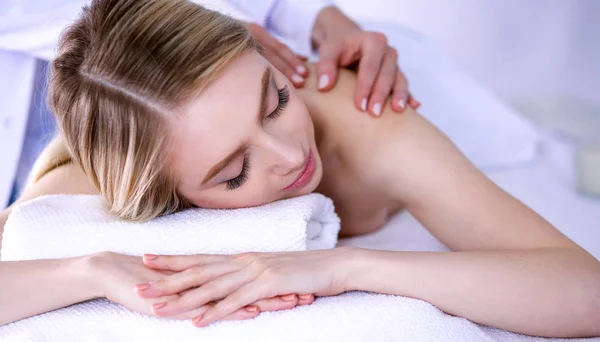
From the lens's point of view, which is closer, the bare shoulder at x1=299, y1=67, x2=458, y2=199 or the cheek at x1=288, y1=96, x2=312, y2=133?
the cheek at x1=288, y1=96, x2=312, y2=133

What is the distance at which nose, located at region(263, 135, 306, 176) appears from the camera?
3.95ft

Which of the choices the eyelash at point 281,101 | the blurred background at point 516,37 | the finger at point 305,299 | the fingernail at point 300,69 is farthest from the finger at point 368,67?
the blurred background at point 516,37

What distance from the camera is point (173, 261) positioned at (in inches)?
43.8

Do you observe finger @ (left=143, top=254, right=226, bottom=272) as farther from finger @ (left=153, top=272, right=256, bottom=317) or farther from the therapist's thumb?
the therapist's thumb

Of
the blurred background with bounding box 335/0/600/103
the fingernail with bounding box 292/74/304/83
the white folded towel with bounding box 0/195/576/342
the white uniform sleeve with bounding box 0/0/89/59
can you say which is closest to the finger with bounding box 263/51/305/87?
the fingernail with bounding box 292/74/304/83

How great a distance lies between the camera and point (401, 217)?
167cm

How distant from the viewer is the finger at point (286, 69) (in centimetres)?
153

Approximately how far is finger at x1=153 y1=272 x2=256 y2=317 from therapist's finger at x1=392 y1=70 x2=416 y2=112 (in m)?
0.53

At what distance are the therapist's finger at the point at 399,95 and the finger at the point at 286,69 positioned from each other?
0.20 meters

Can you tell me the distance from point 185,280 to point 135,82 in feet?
1.11

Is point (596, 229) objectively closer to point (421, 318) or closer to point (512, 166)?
point (512, 166)

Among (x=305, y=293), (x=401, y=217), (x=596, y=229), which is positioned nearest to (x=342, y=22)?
(x=401, y=217)

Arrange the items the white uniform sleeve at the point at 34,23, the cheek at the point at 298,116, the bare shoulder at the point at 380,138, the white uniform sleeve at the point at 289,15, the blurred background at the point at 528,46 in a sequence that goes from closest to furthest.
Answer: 1. the cheek at the point at 298,116
2. the bare shoulder at the point at 380,138
3. the white uniform sleeve at the point at 34,23
4. the white uniform sleeve at the point at 289,15
5. the blurred background at the point at 528,46

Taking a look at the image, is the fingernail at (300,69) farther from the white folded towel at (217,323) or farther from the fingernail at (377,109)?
the white folded towel at (217,323)
